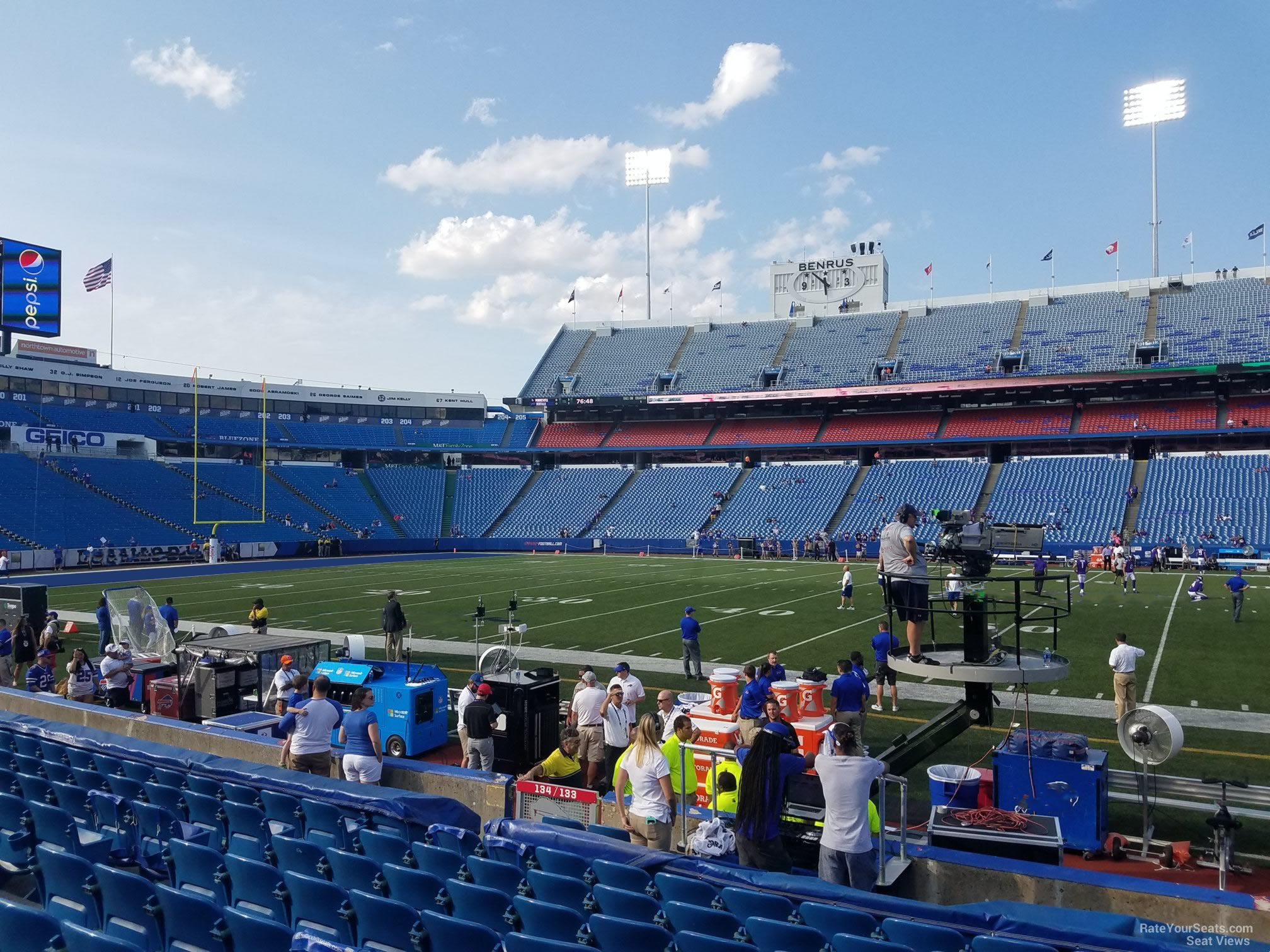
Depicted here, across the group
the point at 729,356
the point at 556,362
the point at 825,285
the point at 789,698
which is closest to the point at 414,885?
the point at 789,698

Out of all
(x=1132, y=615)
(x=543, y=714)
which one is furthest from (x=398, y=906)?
(x=1132, y=615)

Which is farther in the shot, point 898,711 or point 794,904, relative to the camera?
point 898,711

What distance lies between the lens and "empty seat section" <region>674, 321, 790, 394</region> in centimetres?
6322

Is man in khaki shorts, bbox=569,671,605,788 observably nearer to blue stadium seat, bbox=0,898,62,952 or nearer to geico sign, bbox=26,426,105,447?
blue stadium seat, bbox=0,898,62,952

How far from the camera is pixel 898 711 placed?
14648mm

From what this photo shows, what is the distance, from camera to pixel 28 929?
391cm

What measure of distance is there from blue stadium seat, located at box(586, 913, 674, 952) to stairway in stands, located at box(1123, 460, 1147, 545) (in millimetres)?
44765

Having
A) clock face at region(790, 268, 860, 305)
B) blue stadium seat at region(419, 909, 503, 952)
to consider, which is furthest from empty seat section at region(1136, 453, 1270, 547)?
blue stadium seat at region(419, 909, 503, 952)

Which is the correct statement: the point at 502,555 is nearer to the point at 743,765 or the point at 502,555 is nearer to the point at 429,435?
the point at 429,435

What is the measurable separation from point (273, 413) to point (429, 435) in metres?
12.0

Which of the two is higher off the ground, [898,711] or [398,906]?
[398,906]

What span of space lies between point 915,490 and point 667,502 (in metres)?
15.8

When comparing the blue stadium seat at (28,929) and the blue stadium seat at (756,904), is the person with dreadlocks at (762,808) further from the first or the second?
the blue stadium seat at (28,929)

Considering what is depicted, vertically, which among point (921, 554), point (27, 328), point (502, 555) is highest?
point (27, 328)
